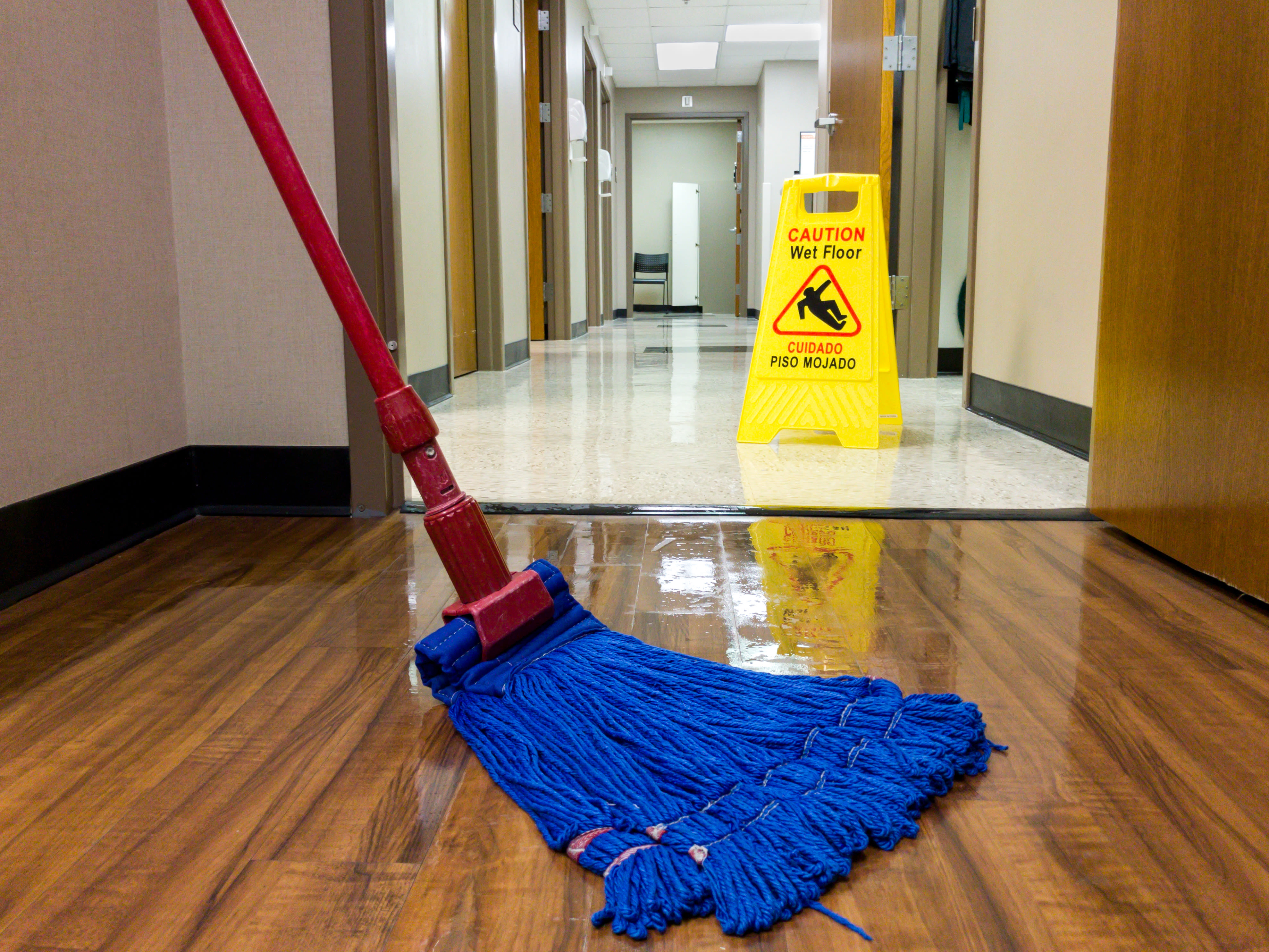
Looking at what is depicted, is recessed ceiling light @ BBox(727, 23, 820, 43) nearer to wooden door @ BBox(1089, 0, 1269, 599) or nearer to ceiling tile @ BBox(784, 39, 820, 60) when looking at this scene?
ceiling tile @ BBox(784, 39, 820, 60)

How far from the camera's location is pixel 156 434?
1.65 metres

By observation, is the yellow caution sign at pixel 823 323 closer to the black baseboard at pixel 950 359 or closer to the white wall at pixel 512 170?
the black baseboard at pixel 950 359

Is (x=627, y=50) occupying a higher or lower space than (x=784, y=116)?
higher

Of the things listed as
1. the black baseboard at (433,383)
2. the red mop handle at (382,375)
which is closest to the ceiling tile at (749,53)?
the black baseboard at (433,383)

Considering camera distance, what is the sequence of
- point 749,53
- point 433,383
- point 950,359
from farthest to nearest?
point 749,53, point 950,359, point 433,383

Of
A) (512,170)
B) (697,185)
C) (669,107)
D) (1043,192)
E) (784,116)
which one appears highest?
(669,107)

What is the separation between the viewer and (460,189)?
421 cm

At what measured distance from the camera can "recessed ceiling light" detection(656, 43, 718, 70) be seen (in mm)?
→ 8680

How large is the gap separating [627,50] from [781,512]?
26.2 feet

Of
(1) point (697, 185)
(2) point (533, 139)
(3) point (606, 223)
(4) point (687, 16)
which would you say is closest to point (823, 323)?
(2) point (533, 139)

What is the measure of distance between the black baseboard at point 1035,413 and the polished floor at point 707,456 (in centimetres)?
4

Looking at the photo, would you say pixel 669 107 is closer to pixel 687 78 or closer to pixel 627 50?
pixel 687 78

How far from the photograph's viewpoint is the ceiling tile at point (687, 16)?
24.4 feet

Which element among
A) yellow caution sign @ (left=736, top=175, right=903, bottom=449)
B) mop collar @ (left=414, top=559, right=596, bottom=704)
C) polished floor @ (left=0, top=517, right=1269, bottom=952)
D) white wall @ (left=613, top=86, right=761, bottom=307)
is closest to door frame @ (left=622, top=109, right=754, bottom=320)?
white wall @ (left=613, top=86, right=761, bottom=307)
